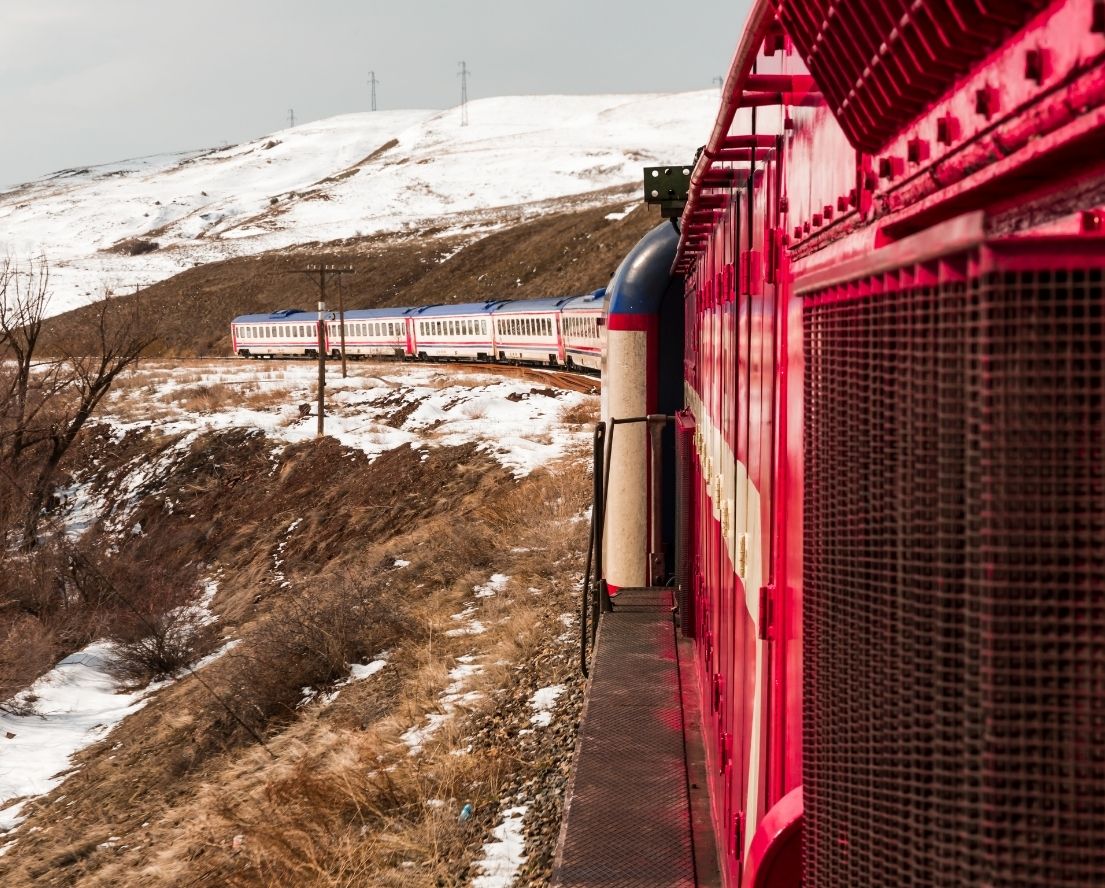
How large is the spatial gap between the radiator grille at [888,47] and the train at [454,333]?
77.7 ft

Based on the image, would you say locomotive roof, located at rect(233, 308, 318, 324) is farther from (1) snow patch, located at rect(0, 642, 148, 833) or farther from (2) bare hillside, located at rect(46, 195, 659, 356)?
(1) snow patch, located at rect(0, 642, 148, 833)

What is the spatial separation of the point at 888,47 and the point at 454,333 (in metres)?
41.7

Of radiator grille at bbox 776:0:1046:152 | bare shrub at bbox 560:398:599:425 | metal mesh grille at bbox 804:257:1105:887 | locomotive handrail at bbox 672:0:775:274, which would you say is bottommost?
bare shrub at bbox 560:398:599:425

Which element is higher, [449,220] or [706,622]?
[449,220]

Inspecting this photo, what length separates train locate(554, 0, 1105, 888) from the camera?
1067 millimetres

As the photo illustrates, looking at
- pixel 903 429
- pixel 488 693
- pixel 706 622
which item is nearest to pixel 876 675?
pixel 903 429

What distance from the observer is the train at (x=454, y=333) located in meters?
32.2

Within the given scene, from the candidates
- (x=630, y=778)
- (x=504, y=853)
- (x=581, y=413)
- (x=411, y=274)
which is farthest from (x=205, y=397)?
(x=411, y=274)

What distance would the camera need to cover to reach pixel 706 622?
19.5ft

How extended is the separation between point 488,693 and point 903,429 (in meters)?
8.53

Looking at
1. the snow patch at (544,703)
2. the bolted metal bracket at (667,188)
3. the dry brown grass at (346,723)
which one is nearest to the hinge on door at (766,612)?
the dry brown grass at (346,723)

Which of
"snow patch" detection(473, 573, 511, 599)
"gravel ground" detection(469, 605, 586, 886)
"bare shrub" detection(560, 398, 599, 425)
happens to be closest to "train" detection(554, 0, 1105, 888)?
"gravel ground" detection(469, 605, 586, 886)

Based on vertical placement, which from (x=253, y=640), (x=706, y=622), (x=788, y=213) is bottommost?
(x=253, y=640)

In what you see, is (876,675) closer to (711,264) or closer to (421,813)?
(711,264)
